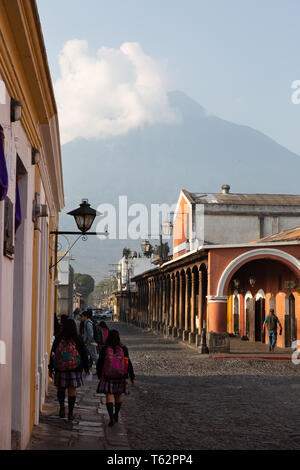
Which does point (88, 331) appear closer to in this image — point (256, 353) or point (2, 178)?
point (256, 353)

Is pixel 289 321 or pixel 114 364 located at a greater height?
pixel 114 364

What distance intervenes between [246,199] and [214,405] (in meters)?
32.8

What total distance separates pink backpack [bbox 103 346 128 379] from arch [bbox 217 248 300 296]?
13.7 metres

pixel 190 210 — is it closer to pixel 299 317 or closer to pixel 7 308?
pixel 299 317

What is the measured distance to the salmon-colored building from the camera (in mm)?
22328

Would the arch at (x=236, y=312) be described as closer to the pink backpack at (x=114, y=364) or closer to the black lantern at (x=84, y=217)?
the black lantern at (x=84, y=217)

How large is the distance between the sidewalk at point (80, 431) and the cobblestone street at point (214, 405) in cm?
27

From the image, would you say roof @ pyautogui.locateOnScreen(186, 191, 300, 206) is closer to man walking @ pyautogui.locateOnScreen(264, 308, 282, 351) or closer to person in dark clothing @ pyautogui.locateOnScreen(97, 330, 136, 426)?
man walking @ pyautogui.locateOnScreen(264, 308, 282, 351)

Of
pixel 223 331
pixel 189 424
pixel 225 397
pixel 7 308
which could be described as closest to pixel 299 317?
pixel 223 331

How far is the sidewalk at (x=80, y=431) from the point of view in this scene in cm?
748

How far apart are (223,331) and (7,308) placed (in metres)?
17.3

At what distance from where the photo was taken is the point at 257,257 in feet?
72.5

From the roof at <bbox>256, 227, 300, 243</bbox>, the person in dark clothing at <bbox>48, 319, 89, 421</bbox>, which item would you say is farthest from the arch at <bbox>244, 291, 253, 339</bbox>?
the person in dark clothing at <bbox>48, 319, 89, 421</bbox>

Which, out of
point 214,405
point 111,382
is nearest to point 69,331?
point 111,382
